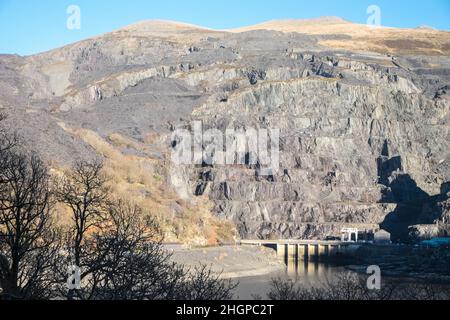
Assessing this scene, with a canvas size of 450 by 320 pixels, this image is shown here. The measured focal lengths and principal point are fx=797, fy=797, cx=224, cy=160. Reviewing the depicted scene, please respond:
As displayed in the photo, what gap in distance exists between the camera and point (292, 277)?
90.8m

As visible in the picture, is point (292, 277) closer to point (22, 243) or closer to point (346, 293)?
point (346, 293)

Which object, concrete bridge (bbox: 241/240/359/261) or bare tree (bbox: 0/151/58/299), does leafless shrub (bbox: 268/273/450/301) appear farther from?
concrete bridge (bbox: 241/240/359/261)

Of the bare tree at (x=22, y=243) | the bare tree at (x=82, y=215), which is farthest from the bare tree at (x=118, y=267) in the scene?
the bare tree at (x=22, y=243)

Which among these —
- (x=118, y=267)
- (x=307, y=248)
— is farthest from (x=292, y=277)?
(x=118, y=267)

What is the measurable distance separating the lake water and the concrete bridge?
6.41m

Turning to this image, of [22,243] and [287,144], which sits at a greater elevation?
[22,243]

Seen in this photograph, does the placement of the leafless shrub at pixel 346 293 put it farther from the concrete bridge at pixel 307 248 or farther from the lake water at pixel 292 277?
the concrete bridge at pixel 307 248

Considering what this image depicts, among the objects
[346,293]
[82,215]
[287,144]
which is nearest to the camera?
[82,215]

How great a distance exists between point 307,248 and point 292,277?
1845 inches

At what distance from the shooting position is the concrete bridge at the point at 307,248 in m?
134
